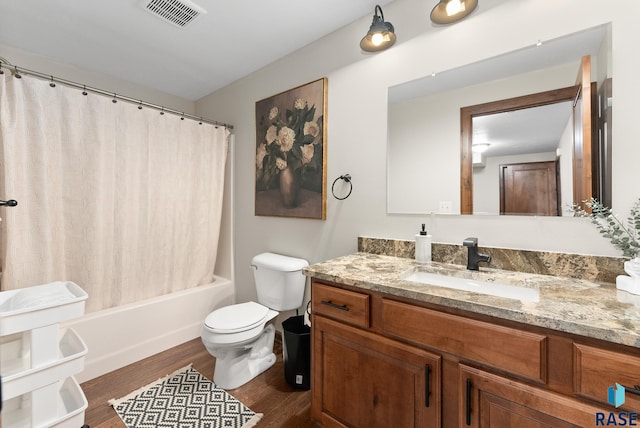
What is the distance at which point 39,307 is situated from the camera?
1250 millimetres

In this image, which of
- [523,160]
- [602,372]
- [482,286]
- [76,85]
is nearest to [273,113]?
[76,85]

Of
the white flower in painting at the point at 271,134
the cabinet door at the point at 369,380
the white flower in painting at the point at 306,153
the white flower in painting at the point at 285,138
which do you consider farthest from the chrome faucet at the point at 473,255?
the white flower in painting at the point at 271,134

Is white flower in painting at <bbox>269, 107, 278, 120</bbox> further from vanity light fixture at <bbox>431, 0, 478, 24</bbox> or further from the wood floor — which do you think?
the wood floor

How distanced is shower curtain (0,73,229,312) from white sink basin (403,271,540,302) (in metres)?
1.97

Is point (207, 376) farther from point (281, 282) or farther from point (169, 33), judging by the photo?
point (169, 33)

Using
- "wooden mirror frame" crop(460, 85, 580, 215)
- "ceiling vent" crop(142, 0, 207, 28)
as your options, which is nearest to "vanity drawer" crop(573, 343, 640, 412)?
"wooden mirror frame" crop(460, 85, 580, 215)

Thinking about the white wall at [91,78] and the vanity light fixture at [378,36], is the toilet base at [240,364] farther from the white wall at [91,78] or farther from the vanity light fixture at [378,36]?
the white wall at [91,78]

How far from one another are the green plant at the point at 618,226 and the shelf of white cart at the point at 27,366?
2333mm

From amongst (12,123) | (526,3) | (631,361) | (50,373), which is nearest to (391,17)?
(526,3)

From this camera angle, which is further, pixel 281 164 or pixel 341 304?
pixel 281 164

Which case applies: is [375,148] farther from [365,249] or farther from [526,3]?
[526,3]

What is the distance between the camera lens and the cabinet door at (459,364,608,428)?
32.5 inches

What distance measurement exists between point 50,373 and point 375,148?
6.42 ft

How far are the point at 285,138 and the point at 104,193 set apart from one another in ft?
4.40
